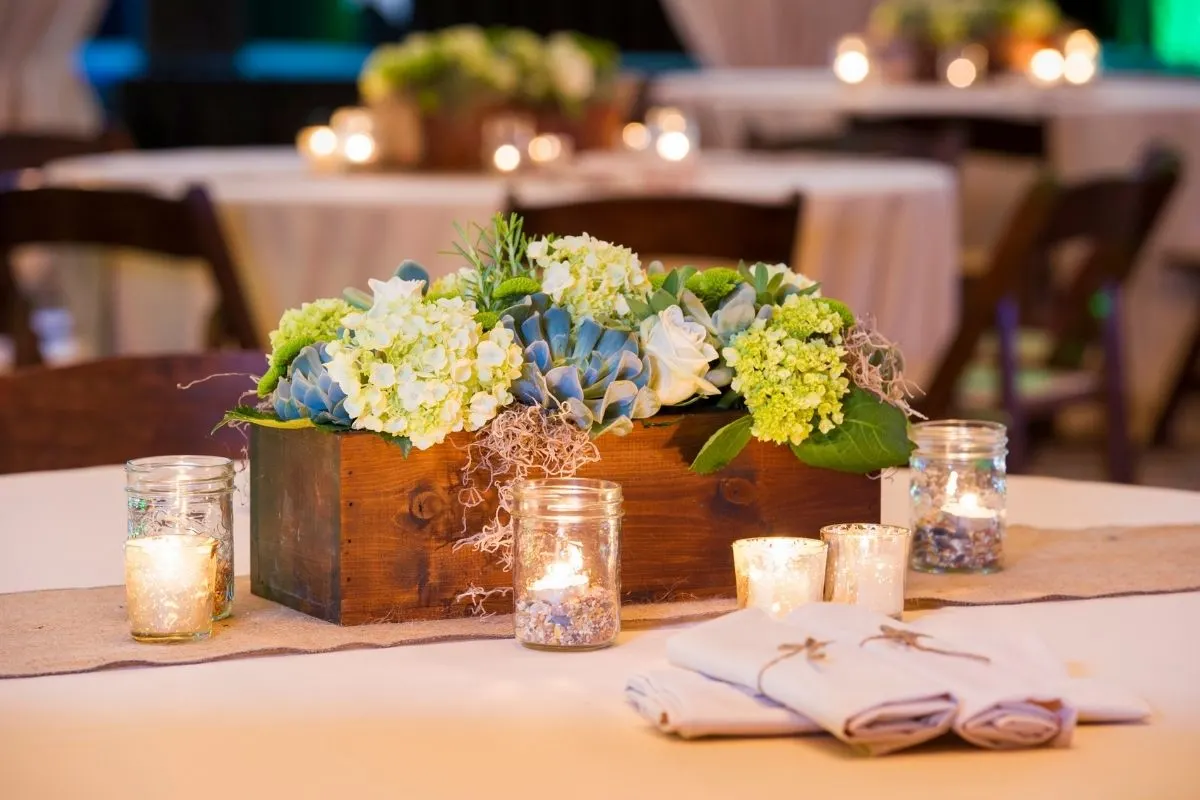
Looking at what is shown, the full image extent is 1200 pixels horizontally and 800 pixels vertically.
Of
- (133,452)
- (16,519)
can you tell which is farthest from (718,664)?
(133,452)

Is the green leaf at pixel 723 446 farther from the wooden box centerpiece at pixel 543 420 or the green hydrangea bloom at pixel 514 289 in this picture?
the green hydrangea bloom at pixel 514 289

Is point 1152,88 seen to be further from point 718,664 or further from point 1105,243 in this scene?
point 718,664

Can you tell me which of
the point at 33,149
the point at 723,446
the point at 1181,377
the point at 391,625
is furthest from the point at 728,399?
the point at 1181,377

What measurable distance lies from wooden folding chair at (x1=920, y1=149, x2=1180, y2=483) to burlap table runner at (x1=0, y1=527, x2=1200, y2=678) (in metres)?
1.54

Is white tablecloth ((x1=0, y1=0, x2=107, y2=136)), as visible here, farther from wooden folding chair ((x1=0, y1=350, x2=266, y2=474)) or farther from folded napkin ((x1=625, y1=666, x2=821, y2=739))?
folded napkin ((x1=625, y1=666, x2=821, y2=739))

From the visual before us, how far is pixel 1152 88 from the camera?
649cm

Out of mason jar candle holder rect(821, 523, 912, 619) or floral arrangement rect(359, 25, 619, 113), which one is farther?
floral arrangement rect(359, 25, 619, 113)

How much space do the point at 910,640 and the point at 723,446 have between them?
0.85ft

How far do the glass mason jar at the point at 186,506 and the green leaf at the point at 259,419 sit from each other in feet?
0.12

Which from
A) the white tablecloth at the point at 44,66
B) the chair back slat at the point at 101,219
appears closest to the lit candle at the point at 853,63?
the white tablecloth at the point at 44,66

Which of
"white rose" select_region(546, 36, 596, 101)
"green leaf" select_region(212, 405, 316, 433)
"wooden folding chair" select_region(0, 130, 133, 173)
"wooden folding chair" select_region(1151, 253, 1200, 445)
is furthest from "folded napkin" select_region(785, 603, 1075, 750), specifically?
"wooden folding chair" select_region(1151, 253, 1200, 445)

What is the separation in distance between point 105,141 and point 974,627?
4208mm

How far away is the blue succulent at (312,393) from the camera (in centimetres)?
110

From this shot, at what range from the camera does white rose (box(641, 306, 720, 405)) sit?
3.74ft
